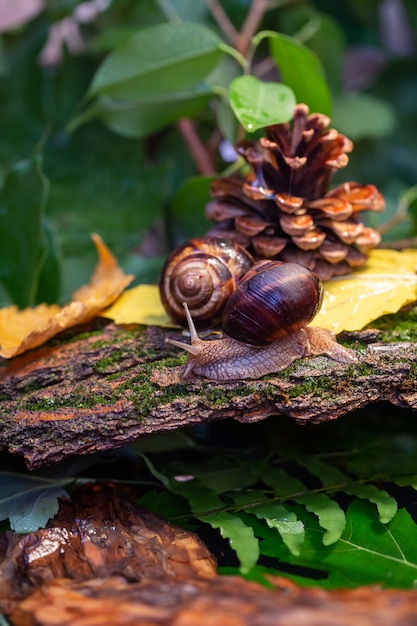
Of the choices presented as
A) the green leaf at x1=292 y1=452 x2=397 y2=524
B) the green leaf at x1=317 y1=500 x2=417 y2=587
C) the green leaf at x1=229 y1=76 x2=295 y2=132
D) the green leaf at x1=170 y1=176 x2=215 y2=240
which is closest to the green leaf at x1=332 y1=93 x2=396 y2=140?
the green leaf at x1=170 y1=176 x2=215 y2=240

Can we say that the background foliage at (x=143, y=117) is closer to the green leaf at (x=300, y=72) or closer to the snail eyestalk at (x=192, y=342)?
the green leaf at (x=300, y=72)

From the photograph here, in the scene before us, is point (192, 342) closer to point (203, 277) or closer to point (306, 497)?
point (203, 277)

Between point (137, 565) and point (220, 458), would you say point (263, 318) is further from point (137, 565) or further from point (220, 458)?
point (137, 565)

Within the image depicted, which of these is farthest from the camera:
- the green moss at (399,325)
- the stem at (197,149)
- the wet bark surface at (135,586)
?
the stem at (197,149)

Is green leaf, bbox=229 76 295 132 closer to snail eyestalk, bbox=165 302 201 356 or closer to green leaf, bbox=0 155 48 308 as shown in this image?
snail eyestalk, bbox=165 302 201 356

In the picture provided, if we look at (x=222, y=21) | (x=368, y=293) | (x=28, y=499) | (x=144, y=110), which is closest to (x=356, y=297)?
(x=368, y=293)

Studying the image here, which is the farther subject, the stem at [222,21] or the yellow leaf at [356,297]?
the stem at [222,21]

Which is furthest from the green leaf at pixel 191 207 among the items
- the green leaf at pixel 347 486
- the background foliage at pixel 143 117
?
the green leaf at pixel 347 486
